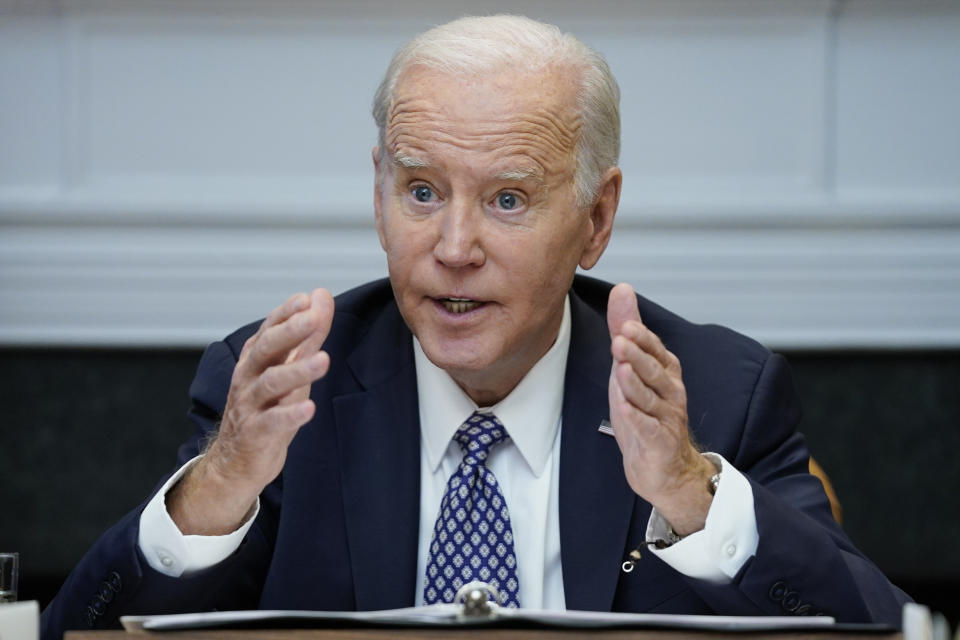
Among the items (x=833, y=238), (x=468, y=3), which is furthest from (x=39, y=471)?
(x=833, y=238)

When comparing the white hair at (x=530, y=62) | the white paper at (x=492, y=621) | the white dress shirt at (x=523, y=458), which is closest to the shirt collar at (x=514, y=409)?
the white dress shirt at (x=523, y=458)

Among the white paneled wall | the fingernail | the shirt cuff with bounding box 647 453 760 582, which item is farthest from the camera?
the white paneled wall

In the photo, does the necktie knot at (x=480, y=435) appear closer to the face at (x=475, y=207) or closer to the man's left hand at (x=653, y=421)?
the face at (x=475, y=207)

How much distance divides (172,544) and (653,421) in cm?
72

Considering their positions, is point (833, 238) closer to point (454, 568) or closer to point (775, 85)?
point (775, 85)

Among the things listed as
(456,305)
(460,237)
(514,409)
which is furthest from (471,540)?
(460,237)

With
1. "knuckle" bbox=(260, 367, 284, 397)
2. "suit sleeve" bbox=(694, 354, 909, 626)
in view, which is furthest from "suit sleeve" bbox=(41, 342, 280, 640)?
"suit sleeve" bbox=(694, 354, 909, 626)

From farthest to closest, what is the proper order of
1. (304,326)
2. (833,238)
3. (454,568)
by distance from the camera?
(833,238)
(454,568)
(304,326)

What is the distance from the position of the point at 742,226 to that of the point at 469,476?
163 cm

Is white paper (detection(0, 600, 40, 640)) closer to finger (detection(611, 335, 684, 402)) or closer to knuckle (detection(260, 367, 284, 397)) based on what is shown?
knuckle (detection(260, 367, 284, 397))

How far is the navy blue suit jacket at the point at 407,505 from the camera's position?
1951 millimetres

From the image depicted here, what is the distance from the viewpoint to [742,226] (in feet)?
11.9

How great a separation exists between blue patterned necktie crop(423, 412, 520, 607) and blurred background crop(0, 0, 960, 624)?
56.4 inches

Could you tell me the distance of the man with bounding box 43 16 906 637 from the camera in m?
1.89
